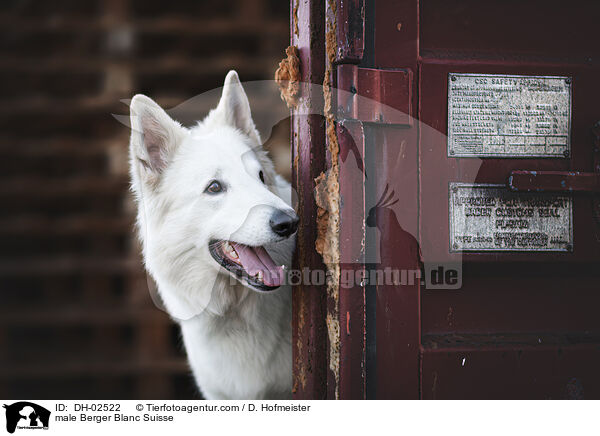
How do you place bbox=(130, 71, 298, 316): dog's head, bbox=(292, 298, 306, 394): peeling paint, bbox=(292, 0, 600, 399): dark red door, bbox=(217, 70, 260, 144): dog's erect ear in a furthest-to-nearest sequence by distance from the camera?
1. bbox=(217, 70, 260, 144): dog's erect ear
2. bbox=(130, 71, 298, 316): dog's head
3. bbox=(292, 298, 306, 394): peeling paint
4. bbox=(292, 0, 600, 399): dark red door

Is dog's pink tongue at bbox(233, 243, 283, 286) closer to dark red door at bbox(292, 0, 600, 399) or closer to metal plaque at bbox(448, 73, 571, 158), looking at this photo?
dark red door at bbox(292, 0, 600, 399)

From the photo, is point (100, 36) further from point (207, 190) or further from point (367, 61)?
point (367, 61)

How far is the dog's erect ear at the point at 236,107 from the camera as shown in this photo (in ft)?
6.59

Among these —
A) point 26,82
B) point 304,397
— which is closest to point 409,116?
point 304,397

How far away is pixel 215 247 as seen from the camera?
1.83 metres

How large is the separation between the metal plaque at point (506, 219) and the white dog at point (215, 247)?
63 cm

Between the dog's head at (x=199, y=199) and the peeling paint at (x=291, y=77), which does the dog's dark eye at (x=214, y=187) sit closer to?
the dog's head at (x=199, y=199)

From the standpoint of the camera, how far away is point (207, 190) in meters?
1.84

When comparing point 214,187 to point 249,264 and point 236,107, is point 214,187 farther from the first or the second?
point 236,107
